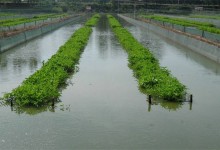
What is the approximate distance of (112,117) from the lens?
1345 centimetres

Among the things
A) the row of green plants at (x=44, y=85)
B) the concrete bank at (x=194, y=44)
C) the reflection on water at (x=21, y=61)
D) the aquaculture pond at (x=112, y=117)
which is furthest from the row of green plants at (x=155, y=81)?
the reflection on water at (x=21, y=61)

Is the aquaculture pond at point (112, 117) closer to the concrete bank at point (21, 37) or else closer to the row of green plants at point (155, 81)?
the row of green plants at point (155, 81)

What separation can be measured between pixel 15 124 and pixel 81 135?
2.71 meters

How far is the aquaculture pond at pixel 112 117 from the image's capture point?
11281 mm

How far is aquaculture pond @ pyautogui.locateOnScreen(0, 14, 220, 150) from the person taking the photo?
444 inches

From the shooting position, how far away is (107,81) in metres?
19.4

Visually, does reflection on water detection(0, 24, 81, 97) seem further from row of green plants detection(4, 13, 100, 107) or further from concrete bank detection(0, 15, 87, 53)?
row of green plants detection(4, 13, 100, 107)

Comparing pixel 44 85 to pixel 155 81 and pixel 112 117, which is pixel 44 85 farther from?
pixel 155 81

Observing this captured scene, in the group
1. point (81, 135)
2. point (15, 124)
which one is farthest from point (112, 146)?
point (15, 124)

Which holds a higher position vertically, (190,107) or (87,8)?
(87,8)

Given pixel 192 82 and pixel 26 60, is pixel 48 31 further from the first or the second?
pixel 192 82

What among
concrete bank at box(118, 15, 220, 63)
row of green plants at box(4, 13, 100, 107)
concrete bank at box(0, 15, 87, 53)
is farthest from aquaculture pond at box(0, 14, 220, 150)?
concrete bank at box(0, 15, 87, 53)

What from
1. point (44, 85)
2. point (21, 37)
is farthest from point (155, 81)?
point (21, 37)

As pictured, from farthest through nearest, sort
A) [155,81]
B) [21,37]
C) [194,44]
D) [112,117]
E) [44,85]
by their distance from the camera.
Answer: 1. [21,37]
2. [194,44]
3. [155,81]
4. [44,85]
5. [112,117]
